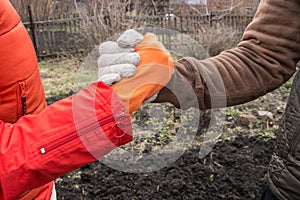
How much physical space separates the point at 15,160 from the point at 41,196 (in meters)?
0.45

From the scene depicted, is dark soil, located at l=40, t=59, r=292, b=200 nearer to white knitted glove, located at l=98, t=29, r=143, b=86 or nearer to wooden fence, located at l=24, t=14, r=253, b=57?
white knitted glove, located at l=98, t=29, r=143, b=86

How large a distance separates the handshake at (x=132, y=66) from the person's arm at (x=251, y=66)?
0.15m

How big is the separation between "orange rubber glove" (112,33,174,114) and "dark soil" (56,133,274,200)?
180cm

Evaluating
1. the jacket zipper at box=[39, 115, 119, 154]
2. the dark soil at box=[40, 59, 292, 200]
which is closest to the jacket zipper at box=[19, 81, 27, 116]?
the jacket zipper at box=[39, 115, 119, 154]

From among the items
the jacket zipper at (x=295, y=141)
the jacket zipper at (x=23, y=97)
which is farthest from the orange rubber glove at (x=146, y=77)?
the jacket zipper at (x=295, y=141)

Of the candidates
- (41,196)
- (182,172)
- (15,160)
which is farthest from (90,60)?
(182,172)

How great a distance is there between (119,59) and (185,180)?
2088mm

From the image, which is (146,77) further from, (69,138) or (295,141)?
(295,141)

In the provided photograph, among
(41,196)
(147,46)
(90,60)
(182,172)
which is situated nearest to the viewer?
(147,46)

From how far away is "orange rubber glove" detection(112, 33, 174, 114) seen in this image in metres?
1.28

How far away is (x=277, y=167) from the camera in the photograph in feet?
4.92

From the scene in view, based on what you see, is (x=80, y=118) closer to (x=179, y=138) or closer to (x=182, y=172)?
(x=182, y=172)

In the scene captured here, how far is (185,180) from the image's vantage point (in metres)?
3.20

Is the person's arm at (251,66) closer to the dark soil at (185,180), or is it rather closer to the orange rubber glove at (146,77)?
the orange rubber glove at (146,77)
